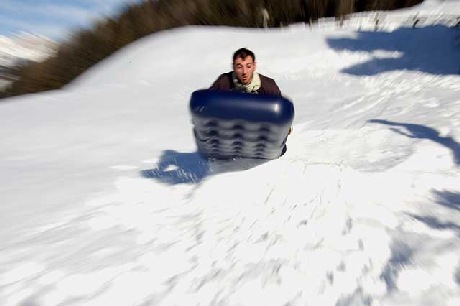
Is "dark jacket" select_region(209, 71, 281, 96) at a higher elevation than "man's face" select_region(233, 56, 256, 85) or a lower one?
lower

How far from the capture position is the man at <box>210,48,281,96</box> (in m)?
4.16

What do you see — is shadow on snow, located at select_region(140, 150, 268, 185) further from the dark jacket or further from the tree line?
the tree line

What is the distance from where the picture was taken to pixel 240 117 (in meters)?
3.76

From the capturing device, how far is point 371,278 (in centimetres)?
247

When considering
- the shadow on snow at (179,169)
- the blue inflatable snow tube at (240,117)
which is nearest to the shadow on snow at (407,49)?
the shadow on snow at (179,169)

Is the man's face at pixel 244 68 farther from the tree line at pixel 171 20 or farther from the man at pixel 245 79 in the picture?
the tree line at pixel 171 20

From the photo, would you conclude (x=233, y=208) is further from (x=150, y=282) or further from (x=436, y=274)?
(x=436, y=274)

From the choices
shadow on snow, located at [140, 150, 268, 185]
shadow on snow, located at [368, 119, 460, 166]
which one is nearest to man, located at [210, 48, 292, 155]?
shadow on snow, located at [140, 150, 268, 185]

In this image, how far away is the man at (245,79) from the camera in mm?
4164

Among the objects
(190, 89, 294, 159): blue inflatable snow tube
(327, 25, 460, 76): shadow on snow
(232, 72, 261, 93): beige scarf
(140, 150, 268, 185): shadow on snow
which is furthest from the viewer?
(327, 25, 460, 76): shadow on snow

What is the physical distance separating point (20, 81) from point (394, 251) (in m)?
11.3

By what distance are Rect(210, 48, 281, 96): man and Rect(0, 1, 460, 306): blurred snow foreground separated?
2.45ft

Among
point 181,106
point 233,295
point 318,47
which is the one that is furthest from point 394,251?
point 318,47

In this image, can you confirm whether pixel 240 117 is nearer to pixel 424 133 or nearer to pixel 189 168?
pixel 189 168
